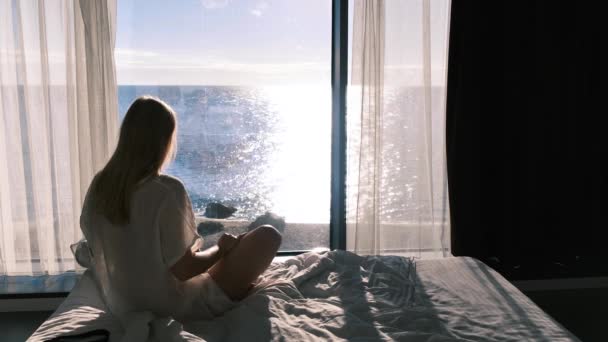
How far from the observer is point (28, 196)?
10.4ft

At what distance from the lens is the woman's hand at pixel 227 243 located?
A: 2.18 metres

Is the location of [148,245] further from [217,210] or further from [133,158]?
[217,210]

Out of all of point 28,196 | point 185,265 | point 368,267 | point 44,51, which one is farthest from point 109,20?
point 368,267

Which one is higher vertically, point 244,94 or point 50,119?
point 244,94

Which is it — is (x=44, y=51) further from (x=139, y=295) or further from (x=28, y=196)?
(x=139, y=295)

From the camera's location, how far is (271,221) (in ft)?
13.4

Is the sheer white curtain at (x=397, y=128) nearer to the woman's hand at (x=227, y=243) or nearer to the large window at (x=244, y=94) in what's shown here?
the large window at (x=244, y=94)

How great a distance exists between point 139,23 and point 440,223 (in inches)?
84.2

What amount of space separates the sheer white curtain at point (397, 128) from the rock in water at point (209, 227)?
0.96 metres

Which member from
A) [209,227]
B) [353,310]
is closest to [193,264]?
[353,310]

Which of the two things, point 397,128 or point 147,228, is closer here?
point 147,228

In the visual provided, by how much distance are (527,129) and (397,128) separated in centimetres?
77

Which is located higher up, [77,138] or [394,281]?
[77,138]

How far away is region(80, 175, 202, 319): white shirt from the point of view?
1908mm
